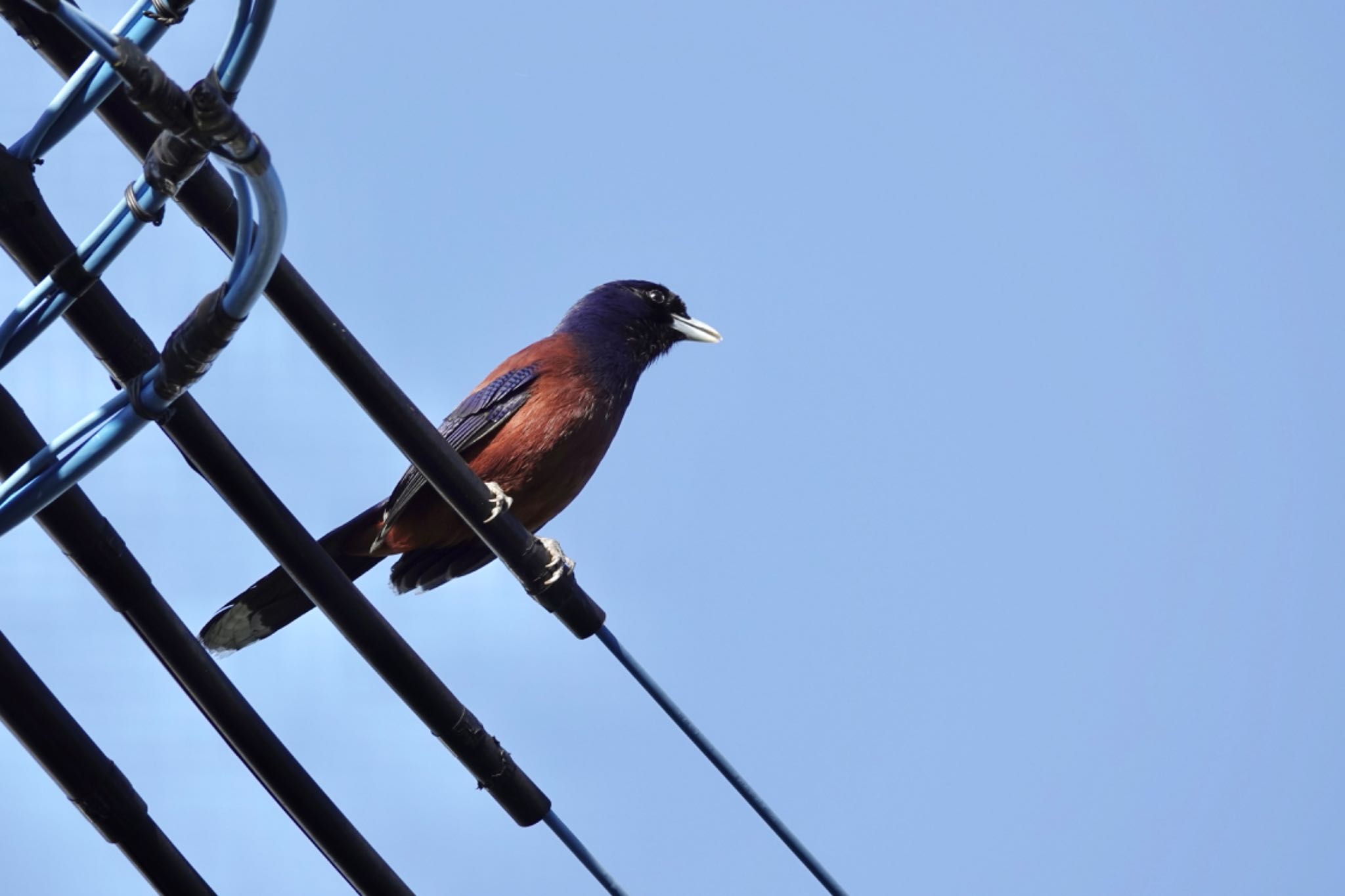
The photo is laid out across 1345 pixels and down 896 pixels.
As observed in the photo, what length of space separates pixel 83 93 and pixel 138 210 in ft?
1.09

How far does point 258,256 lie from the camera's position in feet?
8.89

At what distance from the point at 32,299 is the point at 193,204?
47 centimetres

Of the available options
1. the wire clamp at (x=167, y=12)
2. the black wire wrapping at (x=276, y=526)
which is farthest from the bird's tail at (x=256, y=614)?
the wire clamp at (x=167, y=12)

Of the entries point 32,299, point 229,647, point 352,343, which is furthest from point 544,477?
point 32,299

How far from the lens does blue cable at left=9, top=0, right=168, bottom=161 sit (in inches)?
114

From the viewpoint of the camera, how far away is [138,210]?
112 inches

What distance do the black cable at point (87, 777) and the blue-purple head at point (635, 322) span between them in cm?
334

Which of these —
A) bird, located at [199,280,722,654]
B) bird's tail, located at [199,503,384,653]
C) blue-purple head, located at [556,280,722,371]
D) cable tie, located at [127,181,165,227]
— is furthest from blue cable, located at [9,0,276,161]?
blue-purple head, located at [556,280,722,371]

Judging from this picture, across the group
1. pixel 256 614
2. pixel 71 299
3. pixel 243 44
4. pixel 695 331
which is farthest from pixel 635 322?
pixel 243 44

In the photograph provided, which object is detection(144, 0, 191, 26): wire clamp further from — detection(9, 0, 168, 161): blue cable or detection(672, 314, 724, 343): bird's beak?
detection(672, 314, 724, 343): bird's beak

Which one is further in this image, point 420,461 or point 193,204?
point 420,461

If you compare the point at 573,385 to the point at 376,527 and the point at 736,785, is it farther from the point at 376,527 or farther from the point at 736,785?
the point at 736,785

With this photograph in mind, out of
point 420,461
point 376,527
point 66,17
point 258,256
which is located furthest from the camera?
point 376,527

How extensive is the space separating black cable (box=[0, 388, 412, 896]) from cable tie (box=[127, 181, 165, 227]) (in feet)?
1.93
